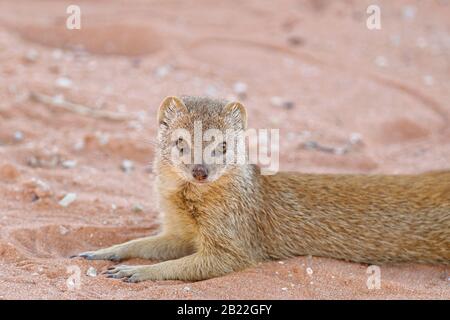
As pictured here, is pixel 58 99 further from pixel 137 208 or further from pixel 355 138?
pixel 355 138

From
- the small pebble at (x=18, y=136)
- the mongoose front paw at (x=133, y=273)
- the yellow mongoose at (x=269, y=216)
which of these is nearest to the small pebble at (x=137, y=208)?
the yellow mongoose at (x=269, y=216)

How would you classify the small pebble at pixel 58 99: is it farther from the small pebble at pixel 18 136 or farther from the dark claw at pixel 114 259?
the dark claw at pixel 114 259

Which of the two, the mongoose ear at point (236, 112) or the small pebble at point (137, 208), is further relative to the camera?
the small pebble at point (137, 208)

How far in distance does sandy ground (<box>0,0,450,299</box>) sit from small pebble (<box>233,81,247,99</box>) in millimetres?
72

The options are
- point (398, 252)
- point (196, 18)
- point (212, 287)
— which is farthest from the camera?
point (196, 18)

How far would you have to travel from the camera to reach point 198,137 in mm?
4410

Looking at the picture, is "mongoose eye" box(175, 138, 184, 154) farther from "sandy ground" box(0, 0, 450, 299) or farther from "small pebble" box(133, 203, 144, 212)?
"small pebble" box(133, 203, 144, 212)

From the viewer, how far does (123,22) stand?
893 centimetres

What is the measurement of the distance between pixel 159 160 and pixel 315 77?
13.9ft

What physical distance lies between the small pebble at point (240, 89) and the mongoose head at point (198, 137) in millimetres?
3219

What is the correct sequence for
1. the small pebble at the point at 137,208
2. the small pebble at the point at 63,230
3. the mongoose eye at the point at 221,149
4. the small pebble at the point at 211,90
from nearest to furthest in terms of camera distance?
the mongoose eye at the point at 221,149 < the small pebble at the point at 63,230 < the small pebble at the point at 137,208 < the small pebble at the point at 211,90

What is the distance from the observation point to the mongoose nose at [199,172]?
4266mm

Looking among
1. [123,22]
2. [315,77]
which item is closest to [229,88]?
[315,77]
